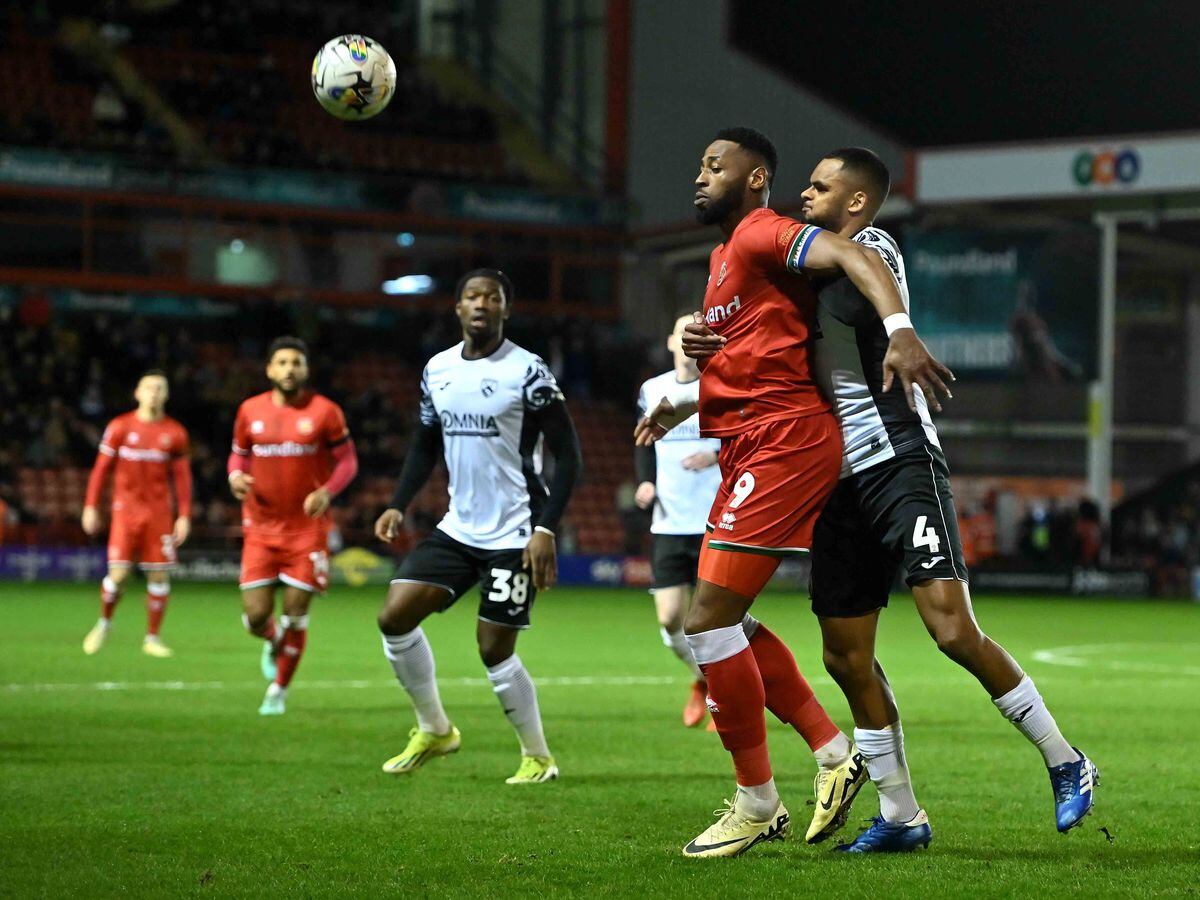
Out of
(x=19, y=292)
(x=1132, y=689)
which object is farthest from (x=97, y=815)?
(x=19, y=292)

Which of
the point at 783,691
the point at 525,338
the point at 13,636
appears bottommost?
the point at 13,636

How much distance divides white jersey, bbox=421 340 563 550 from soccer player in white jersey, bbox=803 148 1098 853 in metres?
2.32

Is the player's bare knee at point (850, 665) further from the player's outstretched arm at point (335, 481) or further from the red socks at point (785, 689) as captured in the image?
the player's outstretched arm at point (335, 481)

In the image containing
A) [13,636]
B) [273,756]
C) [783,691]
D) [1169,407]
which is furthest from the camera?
[1169,407]

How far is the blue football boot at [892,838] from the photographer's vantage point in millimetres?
6520

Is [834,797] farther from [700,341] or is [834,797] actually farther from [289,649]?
[289,649]

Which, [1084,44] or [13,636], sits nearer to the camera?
[13,636]

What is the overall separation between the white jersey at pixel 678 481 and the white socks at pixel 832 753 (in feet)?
14.5

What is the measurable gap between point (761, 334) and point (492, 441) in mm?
2542

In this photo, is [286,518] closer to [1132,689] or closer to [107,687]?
[107,687]

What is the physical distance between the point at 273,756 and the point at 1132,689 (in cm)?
772

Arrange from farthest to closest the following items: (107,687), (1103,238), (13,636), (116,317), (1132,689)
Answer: (116,317)
(1103,238)
(13,636)
(1132,689)
(107,687)

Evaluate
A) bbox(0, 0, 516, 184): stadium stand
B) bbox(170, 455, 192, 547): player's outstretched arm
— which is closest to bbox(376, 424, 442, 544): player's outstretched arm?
bbox(170, 455, 192, 547): player's outstretched arm

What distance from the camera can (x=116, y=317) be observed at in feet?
112
